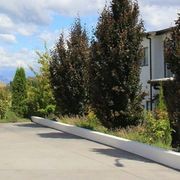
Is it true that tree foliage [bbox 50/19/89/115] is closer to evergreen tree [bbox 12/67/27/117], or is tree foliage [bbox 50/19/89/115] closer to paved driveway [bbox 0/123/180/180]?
paved driveway [bbox 0/123/180/180]

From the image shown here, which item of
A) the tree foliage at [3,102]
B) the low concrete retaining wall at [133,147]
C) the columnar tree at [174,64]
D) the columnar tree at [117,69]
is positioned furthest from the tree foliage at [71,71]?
the columnar tree at [174,64]

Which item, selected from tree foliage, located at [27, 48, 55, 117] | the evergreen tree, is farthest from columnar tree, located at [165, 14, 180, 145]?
the evergreen tree

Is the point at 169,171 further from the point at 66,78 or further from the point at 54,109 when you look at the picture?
the point at 54,109

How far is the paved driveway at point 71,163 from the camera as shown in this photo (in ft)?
37.9

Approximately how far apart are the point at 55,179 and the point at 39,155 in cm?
390

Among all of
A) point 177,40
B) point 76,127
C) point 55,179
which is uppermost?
point 177,40

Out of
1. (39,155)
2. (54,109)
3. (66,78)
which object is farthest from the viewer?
(54,109)

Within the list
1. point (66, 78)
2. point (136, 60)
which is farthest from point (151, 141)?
point (66, 78)

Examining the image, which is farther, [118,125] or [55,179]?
[118,125]

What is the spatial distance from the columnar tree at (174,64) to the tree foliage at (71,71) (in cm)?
1111

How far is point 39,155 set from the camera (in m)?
14.8

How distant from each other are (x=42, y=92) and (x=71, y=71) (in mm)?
6030

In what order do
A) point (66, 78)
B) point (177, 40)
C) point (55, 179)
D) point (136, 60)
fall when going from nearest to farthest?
point (55, 179) < point (177, 40) < point (136, 60) < point (66, 78)

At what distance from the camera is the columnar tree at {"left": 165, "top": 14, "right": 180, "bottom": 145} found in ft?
45.1
